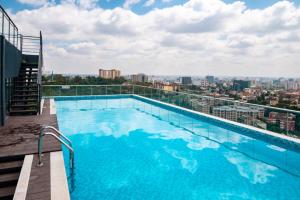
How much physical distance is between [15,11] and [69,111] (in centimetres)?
564

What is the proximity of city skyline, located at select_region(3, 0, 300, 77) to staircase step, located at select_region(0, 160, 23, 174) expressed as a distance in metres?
7.88

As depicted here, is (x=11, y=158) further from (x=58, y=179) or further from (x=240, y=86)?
(x=240, y=86)

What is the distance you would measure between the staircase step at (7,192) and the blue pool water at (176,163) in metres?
0.90

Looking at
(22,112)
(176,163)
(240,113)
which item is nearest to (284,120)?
(240,113)

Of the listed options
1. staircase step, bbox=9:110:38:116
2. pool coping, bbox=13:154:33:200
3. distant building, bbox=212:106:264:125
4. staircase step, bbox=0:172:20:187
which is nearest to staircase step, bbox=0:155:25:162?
pool coping, bbox=13:154:33:200

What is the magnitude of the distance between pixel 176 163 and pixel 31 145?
9.96ft

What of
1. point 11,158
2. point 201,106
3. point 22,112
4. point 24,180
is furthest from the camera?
point 201,106

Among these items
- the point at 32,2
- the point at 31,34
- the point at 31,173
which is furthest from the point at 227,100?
the point at 32,2

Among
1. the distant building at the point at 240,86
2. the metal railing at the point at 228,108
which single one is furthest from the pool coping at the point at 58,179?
the distant building at the point at 240,86

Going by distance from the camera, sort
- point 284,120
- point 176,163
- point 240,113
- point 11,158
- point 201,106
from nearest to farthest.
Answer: point 11,158
point 176,163
point 284,120
point 240,113
point 201,106

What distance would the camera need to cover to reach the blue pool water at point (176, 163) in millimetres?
4090

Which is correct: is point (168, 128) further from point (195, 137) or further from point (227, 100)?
point (227, 100)

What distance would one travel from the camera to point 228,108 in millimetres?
8570

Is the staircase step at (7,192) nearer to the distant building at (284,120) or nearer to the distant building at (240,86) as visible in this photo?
the distant building at (284,120)
